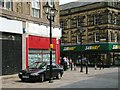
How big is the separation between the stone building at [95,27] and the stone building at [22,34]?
14.4 metres

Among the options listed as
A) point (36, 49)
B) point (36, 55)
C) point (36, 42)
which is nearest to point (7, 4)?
point (36, 42)

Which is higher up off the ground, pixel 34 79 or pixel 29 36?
pixel 29 36

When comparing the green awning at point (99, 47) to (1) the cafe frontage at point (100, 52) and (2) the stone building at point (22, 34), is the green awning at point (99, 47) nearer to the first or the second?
(1) the cafe frontage at point (100, 52)

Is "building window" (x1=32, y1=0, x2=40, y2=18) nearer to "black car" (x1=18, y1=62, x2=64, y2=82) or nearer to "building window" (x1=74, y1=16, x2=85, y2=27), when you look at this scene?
"black car" (x1=18, y1=62, x2=64, y2=82)

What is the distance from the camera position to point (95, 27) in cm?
4575

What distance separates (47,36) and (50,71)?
10.7m

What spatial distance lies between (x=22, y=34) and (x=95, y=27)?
22414mm

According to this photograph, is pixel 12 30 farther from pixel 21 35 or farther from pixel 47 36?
pixel 47 36

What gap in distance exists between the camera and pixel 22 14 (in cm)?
2539

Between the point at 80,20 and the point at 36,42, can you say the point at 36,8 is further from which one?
the point at 80,20

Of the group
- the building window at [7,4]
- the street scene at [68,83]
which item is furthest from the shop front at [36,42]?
the street scene at [68,83]

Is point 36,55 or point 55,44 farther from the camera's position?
point 55,44

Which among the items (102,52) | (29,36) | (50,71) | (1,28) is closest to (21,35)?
(29,36)

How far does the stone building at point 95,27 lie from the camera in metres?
43.9
